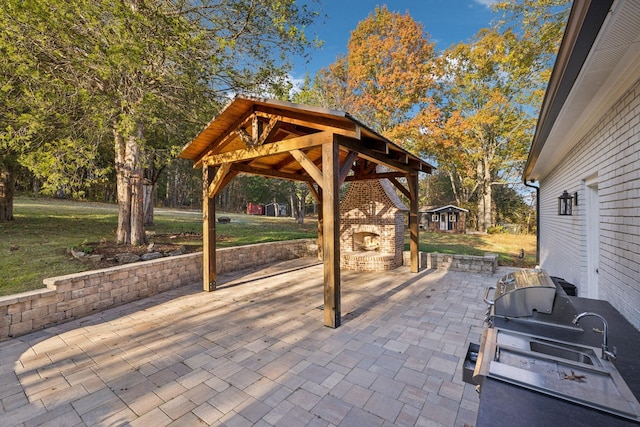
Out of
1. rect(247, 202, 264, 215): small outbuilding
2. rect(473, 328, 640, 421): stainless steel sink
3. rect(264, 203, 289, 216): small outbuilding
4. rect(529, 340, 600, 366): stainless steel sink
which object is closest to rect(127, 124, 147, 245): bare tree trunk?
rect(473, 328, 640, 421): stainless steel sink

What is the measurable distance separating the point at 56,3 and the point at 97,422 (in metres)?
6.06

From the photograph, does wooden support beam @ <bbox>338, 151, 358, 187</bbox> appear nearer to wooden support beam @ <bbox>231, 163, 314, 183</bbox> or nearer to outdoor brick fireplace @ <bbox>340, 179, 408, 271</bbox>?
wooden support beam @ <bbox>231, 163, 314, 183</bbox>

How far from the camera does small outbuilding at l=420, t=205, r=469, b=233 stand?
20562 mm

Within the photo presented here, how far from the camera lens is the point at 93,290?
468 cm

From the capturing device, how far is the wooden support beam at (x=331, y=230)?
4.16 metres

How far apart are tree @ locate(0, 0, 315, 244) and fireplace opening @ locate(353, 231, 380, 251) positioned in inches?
206

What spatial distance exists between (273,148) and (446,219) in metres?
19.7

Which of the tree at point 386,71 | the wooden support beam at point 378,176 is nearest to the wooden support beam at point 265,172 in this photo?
the wooden support beam at point 378,176

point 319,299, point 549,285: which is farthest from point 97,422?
point 549,285

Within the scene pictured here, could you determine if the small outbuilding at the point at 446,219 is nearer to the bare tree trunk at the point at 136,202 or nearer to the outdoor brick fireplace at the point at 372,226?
the outdoor brick fireplace at the point at 372,226

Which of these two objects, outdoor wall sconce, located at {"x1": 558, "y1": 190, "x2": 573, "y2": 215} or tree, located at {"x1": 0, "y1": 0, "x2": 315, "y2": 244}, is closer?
outdoor wall sconce, located at {"x1": 558, "y1": 190, "x2": 573, "y2": 215}

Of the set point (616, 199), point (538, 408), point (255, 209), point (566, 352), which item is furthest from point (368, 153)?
point (255, 209)

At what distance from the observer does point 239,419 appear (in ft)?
7.73

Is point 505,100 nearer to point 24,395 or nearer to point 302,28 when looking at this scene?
point 302,28
